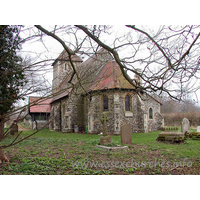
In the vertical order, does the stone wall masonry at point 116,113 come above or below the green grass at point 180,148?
above

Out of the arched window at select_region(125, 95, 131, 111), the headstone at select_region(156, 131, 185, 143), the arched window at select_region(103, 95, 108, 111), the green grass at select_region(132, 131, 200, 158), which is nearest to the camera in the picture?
Answer: the green grass at select_region(132, 131, 200, 158)

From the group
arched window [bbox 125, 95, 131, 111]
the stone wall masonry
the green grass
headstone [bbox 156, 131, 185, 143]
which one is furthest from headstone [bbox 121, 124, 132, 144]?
arched window [bbox 125, 95, 131, 111]

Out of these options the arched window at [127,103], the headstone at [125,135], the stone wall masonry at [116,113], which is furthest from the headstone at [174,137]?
the arched window at [127,103]

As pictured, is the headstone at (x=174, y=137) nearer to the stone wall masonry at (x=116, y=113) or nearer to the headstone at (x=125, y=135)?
the headstone at (x=125, y=135)

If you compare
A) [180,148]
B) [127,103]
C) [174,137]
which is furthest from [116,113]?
[180,148]

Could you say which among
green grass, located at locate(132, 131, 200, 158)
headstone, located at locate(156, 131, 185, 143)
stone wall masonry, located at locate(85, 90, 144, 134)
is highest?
stone wall masonry, located at locate(85, 90, 144, 134)

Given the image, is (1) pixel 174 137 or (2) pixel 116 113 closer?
(1) pixel 174 137

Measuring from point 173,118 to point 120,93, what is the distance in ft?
34.6

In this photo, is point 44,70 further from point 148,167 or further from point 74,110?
point 74,110

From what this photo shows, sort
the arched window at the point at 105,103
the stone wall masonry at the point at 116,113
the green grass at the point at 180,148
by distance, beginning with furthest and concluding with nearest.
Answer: the arched window at the point at 105,103 < the stone wall masonry at the point at 116,113 < the green grass at the point at 180,148

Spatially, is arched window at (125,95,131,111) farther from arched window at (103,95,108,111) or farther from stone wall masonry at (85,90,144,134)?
arched window at (103,95,108,111)

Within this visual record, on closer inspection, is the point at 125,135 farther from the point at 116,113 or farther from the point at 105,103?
the point at 105,103

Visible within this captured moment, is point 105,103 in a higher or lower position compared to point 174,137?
higher

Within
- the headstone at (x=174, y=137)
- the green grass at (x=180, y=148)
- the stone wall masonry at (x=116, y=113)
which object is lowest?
the green grass at (x=180, y=148)
